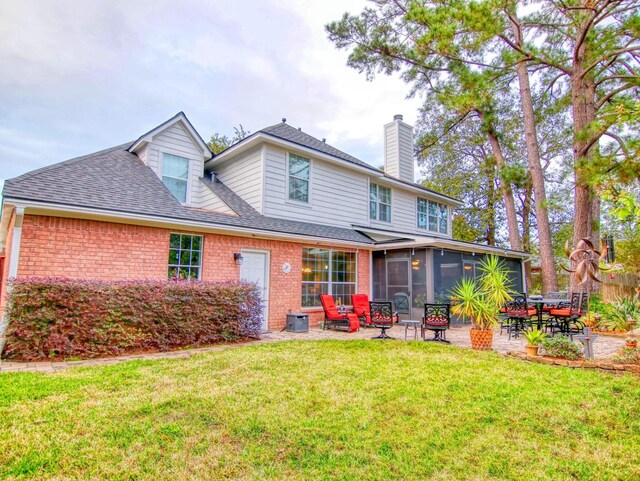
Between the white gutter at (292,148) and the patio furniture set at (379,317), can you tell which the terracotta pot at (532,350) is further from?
the white gutter at (292,148)

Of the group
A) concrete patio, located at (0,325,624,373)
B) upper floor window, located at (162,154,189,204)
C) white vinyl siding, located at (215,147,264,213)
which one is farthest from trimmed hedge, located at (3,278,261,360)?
upper floor window, located at (162,154,189,204)

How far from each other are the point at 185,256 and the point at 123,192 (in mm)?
2080

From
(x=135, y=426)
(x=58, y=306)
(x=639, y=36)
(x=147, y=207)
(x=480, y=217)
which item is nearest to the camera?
(x=135, y=426)

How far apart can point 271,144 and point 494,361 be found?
27.8 ft

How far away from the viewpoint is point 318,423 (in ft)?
11.3

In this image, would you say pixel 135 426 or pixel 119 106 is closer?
pixel 135 426

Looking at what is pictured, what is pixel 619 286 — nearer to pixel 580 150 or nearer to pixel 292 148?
pixel 580 150

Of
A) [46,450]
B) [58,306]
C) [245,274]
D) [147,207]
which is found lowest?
[46,450]

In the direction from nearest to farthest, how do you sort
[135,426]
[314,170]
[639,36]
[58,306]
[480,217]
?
[135,426]
[58,306]
[639,36]
[314,170]
[480,217]

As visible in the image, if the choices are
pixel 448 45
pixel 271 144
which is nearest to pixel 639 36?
pixel 448 45

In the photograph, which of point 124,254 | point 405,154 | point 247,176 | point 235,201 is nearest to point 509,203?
point 405,154

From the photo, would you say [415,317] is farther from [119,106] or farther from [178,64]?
[119,106]

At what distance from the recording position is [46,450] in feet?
9.37

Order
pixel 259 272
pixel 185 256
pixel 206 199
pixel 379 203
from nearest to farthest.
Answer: pixel 185 256, pixel 259 272, pixel 206 199, pixel 379 203
